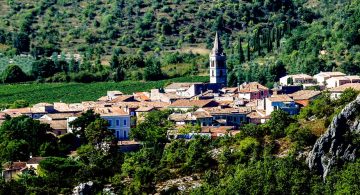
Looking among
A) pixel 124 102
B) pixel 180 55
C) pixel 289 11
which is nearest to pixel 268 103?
pixel 124 102

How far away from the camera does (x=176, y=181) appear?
5000 centimetres

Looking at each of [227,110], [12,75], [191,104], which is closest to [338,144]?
[227,110]

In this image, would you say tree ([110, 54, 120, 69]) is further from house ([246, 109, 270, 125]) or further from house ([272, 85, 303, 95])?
house ([246, 109, 270, 125])

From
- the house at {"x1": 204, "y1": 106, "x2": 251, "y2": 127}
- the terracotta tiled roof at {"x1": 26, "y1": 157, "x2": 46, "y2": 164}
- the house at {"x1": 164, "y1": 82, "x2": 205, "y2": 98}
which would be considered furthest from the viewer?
the house at {"x1": 164, "y1": 82, "x2": 205, "y2": 98}

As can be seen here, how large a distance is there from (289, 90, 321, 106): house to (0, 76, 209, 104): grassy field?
23955mm

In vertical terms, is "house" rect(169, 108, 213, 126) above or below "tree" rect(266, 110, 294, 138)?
below

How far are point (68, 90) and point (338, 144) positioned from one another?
6081cm

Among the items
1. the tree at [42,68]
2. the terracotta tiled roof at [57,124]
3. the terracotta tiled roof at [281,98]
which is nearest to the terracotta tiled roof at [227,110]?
the terracotta tiled roof at [281,98]

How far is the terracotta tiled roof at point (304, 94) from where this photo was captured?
7749 cm

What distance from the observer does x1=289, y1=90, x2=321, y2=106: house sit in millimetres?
76188

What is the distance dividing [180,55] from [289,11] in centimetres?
2355

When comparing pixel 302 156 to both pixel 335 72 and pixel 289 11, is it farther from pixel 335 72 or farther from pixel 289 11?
pixel 289 11

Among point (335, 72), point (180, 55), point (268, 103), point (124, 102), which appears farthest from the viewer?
point (180, 55)

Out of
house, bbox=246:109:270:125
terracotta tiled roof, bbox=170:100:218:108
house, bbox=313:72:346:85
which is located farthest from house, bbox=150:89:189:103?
house, bbox=313:72:346:85
